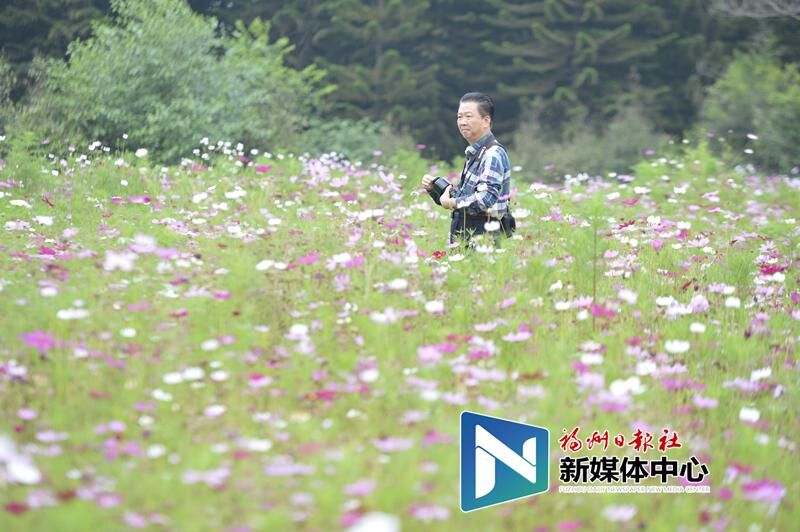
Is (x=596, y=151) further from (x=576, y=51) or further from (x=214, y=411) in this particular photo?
(x=214, y=411)

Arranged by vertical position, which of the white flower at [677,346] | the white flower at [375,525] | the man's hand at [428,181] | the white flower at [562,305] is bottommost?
the white flower at [375,525]

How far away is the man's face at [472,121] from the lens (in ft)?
15.6

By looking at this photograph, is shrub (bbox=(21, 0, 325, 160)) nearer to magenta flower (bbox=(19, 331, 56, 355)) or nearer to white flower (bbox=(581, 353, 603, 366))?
magenta flower (bbox=(19, 331, 56, 355))

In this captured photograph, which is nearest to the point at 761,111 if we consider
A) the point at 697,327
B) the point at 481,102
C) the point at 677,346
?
the point at 481,102

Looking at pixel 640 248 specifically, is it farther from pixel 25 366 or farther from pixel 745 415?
pixel 25 366

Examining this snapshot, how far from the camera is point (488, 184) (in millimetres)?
4652

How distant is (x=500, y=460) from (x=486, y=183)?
2.26 meters

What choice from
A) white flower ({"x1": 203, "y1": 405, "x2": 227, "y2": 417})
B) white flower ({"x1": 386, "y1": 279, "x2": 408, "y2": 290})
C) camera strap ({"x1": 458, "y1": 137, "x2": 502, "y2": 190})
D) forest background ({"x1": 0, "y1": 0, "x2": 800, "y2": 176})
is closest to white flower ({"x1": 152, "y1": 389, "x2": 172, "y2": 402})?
white flower ({"x1": 203, "y1": 405, "x2": 227, "y2": 417})

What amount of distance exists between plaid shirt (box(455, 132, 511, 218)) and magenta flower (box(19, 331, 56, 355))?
2.35 metres

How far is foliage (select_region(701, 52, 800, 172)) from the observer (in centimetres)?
1681

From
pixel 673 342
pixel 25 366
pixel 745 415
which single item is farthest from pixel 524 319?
pixel 25 366

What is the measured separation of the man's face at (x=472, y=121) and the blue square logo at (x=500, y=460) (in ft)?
7.69

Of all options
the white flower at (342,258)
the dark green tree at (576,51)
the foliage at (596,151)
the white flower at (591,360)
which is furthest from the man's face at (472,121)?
the dark green tree at (576,51)

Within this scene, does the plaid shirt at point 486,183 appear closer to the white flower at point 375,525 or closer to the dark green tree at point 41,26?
the white flower at point 375,525
